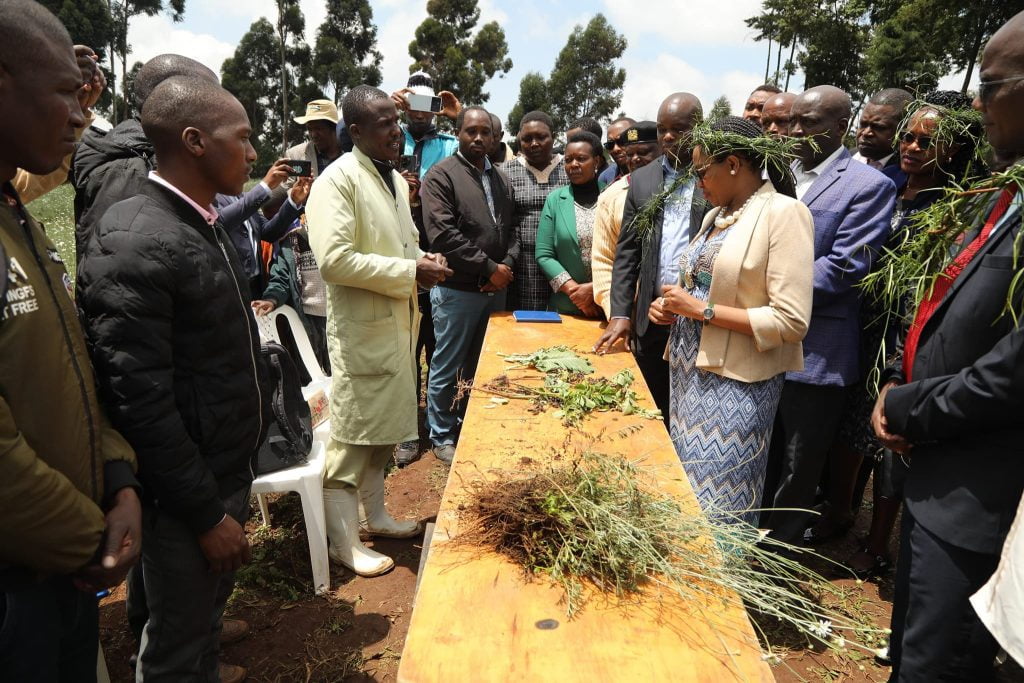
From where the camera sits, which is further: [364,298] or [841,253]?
[364,298]

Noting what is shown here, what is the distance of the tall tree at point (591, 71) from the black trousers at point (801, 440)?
45.9m

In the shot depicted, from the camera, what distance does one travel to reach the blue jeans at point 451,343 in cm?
460

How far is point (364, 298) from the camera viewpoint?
313cm

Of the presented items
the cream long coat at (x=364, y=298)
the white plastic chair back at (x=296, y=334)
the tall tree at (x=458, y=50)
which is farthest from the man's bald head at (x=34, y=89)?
the tall tree at (x=458, y=50)

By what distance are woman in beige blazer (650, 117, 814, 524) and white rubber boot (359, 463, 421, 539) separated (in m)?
1.76

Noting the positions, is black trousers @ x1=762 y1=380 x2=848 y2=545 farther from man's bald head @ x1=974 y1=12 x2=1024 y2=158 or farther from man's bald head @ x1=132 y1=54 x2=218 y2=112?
man's bald head @ x1=132 y1=54 x2=218 y2=112

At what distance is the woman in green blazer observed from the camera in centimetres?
435

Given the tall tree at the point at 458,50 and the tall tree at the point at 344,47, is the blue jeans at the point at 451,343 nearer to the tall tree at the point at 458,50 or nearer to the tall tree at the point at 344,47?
the tall tree at the point at 458,50

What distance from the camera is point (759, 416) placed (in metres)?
2.57

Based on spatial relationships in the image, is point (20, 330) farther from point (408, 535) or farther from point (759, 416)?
point (408, 535)

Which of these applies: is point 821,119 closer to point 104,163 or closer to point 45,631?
point 104,163

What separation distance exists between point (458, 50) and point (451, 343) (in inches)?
1277

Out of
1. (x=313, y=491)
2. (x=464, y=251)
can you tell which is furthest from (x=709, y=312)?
(x=464, y=251)

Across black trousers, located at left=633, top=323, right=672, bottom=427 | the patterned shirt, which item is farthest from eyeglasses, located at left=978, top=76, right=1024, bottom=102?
the patterned shirt
